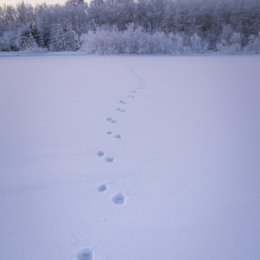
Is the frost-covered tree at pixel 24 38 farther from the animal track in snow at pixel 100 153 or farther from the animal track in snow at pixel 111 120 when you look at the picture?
the animal track in snow at pixel 100 153

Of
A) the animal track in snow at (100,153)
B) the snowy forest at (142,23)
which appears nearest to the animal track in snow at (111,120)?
the animal track in snow at (100,153)

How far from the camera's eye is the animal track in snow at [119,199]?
3.63ft

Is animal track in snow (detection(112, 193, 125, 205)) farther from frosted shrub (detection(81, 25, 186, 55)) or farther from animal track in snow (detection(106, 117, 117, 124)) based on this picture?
frosted shrub (detection(81, 25, 186, 55))

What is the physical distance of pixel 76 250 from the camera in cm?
87

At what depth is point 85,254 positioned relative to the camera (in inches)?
33.7

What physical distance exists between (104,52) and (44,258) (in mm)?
8114

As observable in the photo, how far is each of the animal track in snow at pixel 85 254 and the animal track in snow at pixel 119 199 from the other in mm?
264

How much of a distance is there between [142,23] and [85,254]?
16.9 m

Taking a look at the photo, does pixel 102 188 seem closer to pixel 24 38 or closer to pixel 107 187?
pixel 107 187

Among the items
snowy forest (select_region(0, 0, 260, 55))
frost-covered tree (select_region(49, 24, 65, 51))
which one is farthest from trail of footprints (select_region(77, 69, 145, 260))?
frost-covered tree (select_region(49, 24, 65, 51))

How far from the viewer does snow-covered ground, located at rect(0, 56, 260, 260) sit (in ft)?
2.97

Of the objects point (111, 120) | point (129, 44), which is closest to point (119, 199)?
point (111, 120)

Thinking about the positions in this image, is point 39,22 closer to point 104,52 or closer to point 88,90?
point 104,52

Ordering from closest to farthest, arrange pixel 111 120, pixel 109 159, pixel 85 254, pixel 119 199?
pixel 85 254, pixel 119 199, pixel 109 159, pixel 111 120
